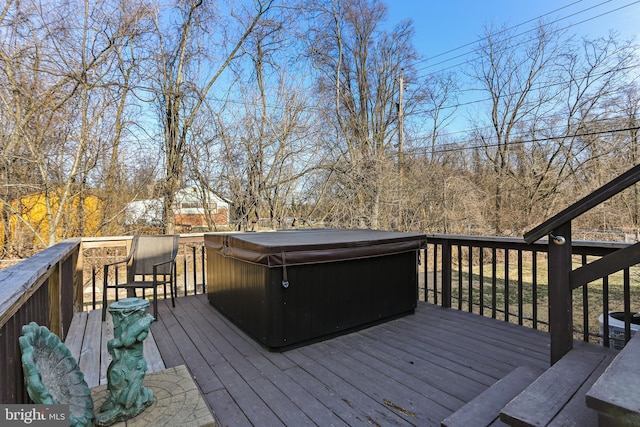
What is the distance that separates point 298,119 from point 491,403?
685 centimetres

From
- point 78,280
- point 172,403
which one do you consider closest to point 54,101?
point 78,280

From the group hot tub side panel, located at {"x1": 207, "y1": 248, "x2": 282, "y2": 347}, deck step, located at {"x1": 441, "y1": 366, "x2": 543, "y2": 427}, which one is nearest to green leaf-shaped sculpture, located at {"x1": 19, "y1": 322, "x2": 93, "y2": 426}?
hot tub side panel, located at {"x1": 207, "y1": 248, "x2": 282, "y2": 347}

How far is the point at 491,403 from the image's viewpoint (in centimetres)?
157

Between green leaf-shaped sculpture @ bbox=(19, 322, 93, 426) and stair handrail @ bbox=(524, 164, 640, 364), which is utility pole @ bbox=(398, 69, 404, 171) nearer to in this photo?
stair handrail @ bbox=(524, 164, 640, 364)

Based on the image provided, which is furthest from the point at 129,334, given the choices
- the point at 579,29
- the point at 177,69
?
the point at 579,29

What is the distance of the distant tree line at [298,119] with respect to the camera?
542cm

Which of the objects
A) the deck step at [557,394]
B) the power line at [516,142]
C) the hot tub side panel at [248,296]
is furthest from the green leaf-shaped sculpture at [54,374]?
the power line at [516,142]

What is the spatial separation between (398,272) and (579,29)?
413 inches

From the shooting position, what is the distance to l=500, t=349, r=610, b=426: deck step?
1238 mm

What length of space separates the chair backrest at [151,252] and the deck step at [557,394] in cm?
365

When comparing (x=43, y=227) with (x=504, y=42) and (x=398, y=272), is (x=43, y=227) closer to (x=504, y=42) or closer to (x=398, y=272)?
(x=398, y=272)

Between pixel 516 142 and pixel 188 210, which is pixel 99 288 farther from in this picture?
pixel 516 142

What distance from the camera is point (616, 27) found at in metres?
8.54

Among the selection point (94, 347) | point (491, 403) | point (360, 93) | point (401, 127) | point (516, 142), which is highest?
point (360, 93)
